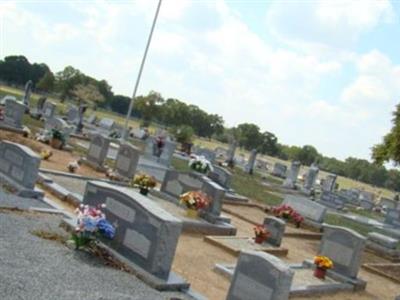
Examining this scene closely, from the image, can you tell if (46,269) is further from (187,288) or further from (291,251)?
(291,251)

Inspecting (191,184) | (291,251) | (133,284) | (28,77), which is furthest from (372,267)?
(28,77)

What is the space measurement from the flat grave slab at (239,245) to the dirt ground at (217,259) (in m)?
0.14

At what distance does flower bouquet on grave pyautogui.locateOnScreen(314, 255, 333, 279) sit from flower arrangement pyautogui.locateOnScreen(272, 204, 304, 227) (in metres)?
7.06

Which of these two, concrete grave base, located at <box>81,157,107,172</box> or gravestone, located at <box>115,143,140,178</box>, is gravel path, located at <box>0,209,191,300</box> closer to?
gravestone, located at <box>115,143,140,178</box>

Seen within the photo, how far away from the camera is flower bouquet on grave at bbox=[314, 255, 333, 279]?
11633mm

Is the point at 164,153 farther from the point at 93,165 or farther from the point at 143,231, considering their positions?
the point at 143,231

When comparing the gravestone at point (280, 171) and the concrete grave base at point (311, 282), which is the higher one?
the gravestone at point (280, 171)

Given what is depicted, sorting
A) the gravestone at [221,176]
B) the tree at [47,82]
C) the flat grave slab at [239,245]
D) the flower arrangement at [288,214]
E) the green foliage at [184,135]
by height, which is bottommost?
the flat grave slab at [239,245]

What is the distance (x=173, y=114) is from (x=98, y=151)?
6772 cm

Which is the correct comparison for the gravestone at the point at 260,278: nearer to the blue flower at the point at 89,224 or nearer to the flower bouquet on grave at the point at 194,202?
the blue flower at the point at 89,224

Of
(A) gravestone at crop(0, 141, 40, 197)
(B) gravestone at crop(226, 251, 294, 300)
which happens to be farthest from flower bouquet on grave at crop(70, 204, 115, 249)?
(A) gravestone at crop(0, 141, 40, 197)

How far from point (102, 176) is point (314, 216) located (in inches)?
330

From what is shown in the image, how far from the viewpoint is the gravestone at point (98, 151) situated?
18.8 meters

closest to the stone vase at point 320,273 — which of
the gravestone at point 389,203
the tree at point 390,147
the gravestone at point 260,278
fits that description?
the gravestone at point 260,278
